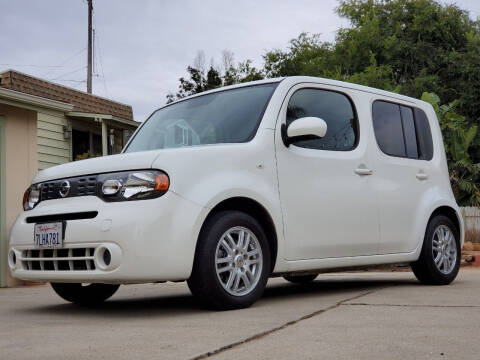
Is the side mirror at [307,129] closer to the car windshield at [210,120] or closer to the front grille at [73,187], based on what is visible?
the car windshield at [210,120]

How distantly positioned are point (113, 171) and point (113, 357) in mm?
1797

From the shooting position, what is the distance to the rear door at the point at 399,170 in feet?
20.4

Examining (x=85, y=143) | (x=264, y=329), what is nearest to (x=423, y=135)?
(x=264, y=329)

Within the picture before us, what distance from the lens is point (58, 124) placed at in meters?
16.2

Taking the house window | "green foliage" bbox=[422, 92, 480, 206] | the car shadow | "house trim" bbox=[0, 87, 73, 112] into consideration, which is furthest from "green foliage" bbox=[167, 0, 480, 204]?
the car shadow

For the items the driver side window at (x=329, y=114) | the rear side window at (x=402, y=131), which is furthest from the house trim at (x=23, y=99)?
the rear side window at (x=402, y=131)

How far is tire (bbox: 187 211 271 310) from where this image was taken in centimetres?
457

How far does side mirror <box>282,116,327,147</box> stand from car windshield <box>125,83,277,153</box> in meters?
0.27

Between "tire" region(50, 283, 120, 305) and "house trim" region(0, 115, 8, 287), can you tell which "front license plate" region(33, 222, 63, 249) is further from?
"house trim" region(0, 115, 8, 287)

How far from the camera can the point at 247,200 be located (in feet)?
16.3

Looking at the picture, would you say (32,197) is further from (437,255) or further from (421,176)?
(437,255)

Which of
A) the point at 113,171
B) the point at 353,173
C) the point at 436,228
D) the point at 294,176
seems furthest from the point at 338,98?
the point at 113,171

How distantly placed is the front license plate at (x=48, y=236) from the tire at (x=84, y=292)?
88 cm

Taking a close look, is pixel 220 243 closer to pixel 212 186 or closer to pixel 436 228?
pixel 212 186
